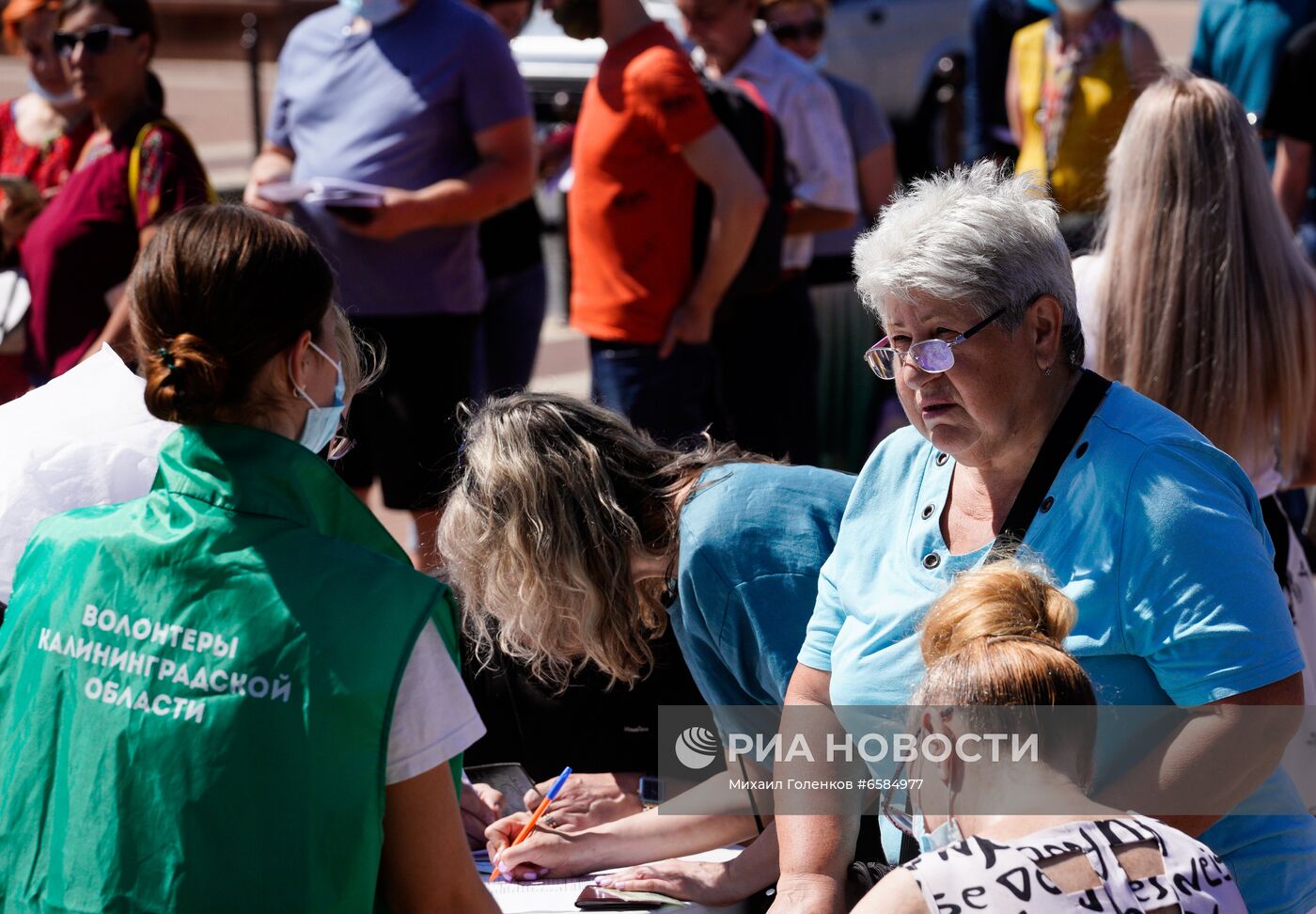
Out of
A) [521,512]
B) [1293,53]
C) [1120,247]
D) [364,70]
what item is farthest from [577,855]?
[1293,53]

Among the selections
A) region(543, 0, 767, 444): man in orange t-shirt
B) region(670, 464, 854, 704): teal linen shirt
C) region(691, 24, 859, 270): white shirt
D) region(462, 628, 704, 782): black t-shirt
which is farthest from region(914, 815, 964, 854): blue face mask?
region(691, 24, 859, 270): white shirt

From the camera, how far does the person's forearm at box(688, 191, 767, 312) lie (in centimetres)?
445

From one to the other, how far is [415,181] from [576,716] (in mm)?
2009

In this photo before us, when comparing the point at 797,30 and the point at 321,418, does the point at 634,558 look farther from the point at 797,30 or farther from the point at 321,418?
the point at 797,30

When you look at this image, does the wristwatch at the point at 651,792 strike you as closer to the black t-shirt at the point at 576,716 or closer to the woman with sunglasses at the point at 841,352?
the black t-shirt at the point at 576,716

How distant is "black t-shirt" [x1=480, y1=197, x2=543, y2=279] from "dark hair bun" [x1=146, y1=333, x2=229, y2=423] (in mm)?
3426

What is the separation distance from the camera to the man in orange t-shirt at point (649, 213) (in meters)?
4.39

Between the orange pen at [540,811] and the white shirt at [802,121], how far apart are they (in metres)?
2.97

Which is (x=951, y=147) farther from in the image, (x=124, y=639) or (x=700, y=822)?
(x=124, y=639)

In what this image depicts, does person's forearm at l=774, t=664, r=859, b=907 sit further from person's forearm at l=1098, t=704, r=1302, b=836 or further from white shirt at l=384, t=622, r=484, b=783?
white shirt at l=384, t=622, r=484, b=783

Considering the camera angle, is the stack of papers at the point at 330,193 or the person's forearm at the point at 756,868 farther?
the stack of papers at the point at 330,193

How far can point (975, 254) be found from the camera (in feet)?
7.09

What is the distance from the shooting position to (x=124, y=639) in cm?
174

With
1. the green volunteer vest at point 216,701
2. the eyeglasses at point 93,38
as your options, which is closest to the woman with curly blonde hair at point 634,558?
the green volunteer vest at point 216,701
